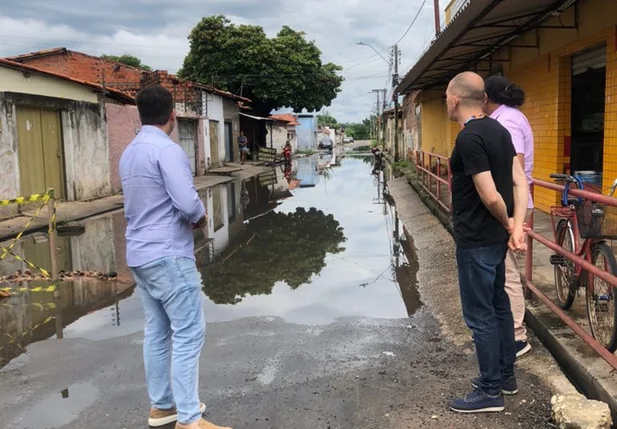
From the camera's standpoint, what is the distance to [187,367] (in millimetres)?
3109

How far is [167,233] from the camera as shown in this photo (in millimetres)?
3043

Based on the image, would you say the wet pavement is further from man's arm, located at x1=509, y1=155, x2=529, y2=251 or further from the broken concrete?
man's arm, located at x1=509, y1=155, x2=529, y2=251

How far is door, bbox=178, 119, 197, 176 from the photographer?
81.6 ft

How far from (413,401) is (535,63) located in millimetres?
8822

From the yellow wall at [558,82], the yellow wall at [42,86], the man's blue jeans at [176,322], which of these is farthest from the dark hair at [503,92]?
the yellow wall at [42,86]

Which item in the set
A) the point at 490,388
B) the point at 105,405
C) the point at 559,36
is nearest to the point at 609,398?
the point at 490,388

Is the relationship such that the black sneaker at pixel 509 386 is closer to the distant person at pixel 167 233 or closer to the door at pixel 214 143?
the distant person at pixel 167 233

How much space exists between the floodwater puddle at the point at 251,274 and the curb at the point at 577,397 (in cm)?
172

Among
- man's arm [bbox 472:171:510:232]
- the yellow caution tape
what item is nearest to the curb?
man's arm [bbox 472:171:510:232]

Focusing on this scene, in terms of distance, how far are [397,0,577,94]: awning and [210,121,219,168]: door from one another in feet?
53.5

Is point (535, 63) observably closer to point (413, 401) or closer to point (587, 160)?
point (587, 160)

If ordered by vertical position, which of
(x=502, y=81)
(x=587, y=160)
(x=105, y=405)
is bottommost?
(x=105, y=405)

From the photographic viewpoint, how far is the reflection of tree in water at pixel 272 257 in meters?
6.97

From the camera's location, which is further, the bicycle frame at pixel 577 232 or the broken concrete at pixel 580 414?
the bicycle frame at pixel 577 232
